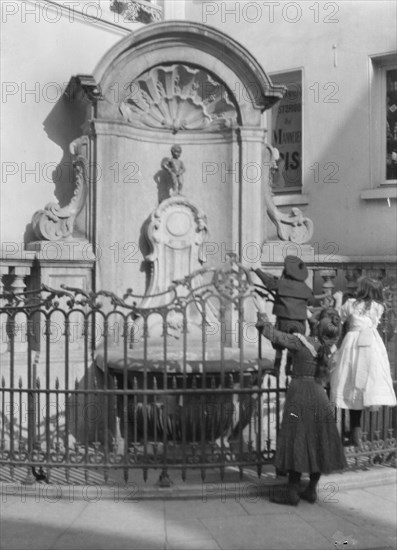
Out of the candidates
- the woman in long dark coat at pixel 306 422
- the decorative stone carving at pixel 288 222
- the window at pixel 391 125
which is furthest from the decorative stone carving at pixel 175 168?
the window at pixel 391 125

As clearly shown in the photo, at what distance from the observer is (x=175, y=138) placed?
936 centimetres

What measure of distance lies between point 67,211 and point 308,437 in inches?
137

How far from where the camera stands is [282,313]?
707 centimetres

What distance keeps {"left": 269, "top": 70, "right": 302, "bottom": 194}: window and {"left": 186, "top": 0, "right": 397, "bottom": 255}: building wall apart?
167mm

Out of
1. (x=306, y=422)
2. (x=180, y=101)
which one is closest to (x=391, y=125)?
(x=180, y=101)

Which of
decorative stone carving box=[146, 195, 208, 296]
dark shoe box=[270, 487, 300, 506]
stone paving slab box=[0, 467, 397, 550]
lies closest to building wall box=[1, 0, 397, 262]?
decorative stone carving box=[146, 195, 208, 296]

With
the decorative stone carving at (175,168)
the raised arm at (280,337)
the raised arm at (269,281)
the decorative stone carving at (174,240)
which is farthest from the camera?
the decorative stone carving at (175,168)

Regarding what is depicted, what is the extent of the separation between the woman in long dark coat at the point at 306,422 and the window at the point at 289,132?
6.63m

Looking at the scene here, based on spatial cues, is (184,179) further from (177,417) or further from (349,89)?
(349,89)

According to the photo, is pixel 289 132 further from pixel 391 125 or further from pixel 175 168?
pixel 175 168

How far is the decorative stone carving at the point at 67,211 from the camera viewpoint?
8701 millimetres

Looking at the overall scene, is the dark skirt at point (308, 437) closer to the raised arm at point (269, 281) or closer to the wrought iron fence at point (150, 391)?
the wrought iron fence at point (150, 391)

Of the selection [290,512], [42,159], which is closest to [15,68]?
[42,159]

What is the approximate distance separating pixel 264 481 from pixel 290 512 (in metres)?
0.54
